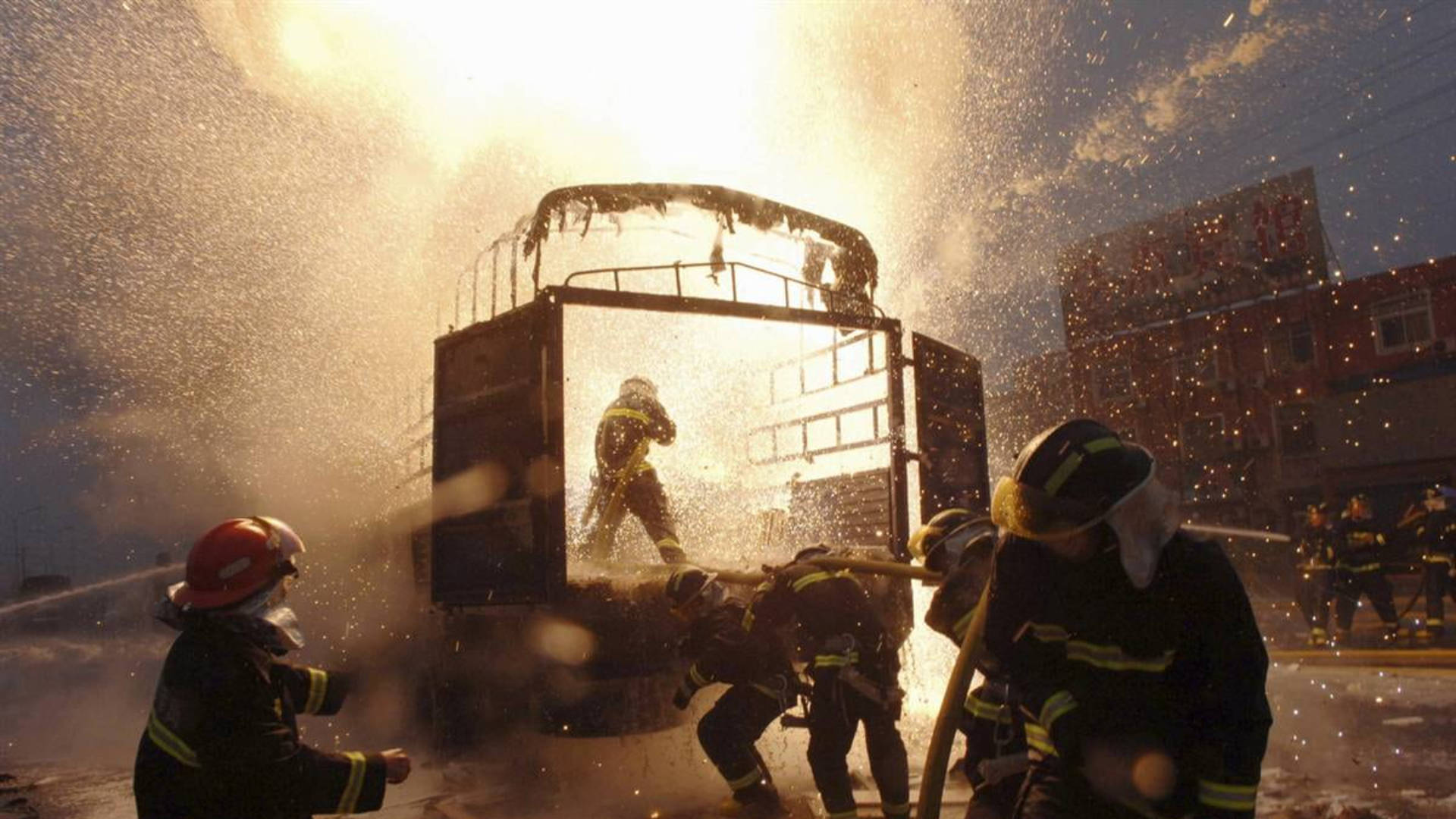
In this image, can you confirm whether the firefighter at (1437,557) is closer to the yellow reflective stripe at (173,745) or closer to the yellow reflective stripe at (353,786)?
the yellow reflective stripe at (353,786)

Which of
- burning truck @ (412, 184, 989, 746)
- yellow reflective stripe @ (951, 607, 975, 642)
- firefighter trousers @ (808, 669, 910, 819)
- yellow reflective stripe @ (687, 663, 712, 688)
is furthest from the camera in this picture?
burning truck @ (412, 184, 989, 746)

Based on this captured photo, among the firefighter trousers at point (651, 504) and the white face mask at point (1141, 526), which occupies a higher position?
A: the firefighter trousers at point (651, 504)

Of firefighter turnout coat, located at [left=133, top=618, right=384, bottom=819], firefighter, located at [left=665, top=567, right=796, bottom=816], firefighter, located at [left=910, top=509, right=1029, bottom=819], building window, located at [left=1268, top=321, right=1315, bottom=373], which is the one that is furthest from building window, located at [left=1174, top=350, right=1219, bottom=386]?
firefighter turnout coat, located at [left=133, top=618, right=384, bottom=819]

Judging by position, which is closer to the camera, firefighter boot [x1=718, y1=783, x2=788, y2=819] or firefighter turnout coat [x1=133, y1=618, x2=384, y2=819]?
firefighter turnout coat [x1=133, y1=618, x2=384, y2=819]

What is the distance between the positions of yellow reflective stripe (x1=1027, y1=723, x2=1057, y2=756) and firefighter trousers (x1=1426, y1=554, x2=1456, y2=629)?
33.2ft

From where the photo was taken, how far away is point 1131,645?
6.65 ft

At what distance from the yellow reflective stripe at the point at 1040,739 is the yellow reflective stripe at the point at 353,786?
187 cm

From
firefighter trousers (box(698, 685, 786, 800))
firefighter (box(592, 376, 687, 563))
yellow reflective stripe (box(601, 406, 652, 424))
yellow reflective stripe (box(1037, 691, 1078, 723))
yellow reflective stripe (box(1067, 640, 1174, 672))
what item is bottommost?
firefighter trousers (box(698, 685, 786, 800))

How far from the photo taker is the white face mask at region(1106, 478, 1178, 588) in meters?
1.99

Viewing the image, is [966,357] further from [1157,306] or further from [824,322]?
[1157,306]

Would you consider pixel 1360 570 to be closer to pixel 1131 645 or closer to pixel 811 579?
pixel 811 579

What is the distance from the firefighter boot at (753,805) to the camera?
186 inches

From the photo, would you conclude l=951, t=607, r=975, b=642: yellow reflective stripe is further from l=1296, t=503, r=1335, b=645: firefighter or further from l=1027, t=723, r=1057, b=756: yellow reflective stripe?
l=1296, t=503, r=1335, b=645: firefighter

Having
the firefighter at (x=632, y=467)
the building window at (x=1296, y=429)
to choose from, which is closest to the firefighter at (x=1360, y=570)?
the firefighter at (x=632, y=467)
